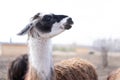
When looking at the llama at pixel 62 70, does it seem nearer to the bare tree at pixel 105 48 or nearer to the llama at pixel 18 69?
the llama at pixel 18 69

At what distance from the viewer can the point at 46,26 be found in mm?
7457

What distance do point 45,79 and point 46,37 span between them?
80cm

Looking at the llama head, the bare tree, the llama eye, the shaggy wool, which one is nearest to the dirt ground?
the bare tree

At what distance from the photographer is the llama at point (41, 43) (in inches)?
293

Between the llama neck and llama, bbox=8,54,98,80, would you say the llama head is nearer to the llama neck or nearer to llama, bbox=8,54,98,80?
the llama neck

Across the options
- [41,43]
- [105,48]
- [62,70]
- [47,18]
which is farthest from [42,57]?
[105,48]

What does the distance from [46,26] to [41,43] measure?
365 millimetres

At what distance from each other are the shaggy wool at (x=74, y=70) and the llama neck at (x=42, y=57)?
97 cm

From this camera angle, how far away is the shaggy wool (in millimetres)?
8867

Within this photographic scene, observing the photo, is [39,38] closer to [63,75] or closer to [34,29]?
[34,29]

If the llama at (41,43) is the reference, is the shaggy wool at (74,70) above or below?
below

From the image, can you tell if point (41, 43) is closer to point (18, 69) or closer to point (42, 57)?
point (42, 57)

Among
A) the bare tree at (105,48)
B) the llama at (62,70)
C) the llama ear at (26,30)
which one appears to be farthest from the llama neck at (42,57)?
the bare tree at (105,48)

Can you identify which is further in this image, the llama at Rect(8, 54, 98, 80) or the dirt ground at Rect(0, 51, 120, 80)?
the dirt ground at Rect(0, 51, 120, 80)
